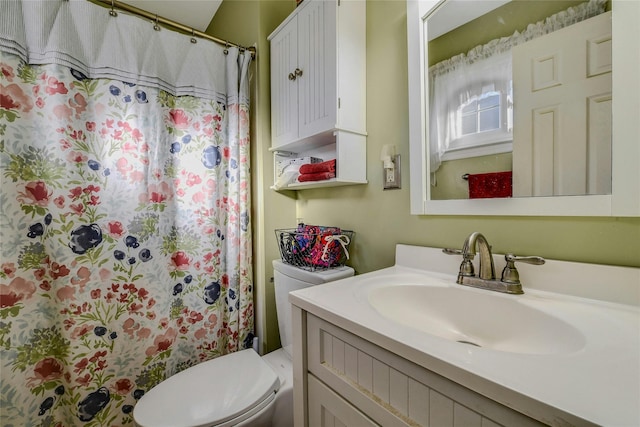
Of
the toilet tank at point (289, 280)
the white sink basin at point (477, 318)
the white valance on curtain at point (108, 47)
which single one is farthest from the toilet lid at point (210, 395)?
the white valance on curtain at point (108, 47)

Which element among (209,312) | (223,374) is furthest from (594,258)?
(209,312)

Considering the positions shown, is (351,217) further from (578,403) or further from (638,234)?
(578,403)

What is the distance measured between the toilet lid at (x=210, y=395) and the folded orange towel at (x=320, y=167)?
2.85 feet

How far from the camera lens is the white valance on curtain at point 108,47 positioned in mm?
999

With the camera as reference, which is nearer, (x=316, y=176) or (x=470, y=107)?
(x=470, y=107)

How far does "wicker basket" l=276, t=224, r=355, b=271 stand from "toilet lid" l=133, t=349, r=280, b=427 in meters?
0.47

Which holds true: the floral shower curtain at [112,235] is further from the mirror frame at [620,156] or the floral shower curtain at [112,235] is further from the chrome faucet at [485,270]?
the mirror frame at [620,156]

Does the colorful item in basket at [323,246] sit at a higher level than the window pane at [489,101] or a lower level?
lower

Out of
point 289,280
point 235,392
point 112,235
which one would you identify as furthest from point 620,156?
point 112,235

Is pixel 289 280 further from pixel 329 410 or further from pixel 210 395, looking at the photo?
pixel 329 410

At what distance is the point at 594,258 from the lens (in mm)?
649

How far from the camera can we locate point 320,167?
1169 millimetres

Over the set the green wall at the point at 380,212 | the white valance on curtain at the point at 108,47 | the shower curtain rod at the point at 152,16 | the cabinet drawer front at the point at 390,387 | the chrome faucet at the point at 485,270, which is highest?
the shower curtain rod at the point at 152,16

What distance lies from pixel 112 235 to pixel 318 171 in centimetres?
96
